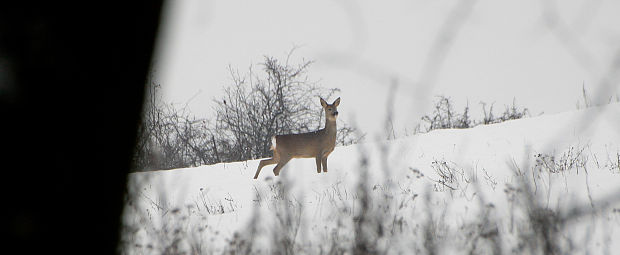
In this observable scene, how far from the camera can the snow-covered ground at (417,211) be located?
2.47 meters

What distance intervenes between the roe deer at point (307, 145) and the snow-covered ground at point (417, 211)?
203 cm

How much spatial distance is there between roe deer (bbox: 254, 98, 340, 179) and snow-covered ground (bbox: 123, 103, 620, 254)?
2026mm

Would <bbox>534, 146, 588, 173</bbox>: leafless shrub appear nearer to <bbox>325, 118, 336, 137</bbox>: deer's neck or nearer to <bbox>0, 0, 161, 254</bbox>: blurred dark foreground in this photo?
<bbox>0, 0, 161, 254</bbox>: blurred dark foreground

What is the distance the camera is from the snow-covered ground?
247 centimetres

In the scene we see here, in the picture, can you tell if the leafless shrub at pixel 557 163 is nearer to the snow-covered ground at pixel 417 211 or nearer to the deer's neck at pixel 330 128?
the snow-covered ground at pixel 417 211

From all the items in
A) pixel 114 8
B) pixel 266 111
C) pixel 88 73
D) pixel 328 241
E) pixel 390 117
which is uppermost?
pixel 266 111

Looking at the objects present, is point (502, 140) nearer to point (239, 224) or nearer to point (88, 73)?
point (239, 224)

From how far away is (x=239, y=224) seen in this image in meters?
4.45

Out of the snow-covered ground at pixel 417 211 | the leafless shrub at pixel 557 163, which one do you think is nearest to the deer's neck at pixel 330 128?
the snow-covered ground at pixel 417 211

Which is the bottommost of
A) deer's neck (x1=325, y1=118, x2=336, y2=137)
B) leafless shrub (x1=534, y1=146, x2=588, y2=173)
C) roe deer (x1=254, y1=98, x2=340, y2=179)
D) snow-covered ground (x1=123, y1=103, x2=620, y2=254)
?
snow-covered ground (x1=123, y1=103, x2=620, y2=254)

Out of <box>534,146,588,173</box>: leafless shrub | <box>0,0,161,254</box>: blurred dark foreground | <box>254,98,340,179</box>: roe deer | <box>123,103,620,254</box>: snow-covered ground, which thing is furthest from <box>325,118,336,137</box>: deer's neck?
<box>0,0,161,254</box>: blurred dark foreground

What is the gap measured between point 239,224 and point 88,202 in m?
2.10

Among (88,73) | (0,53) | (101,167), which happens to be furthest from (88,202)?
(0,53)

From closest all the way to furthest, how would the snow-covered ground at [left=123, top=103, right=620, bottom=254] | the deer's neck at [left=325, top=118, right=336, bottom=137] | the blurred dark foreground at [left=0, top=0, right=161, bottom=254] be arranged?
the blurred dark foreground at [left=0, top=0, right=161, bottom=254] < the snow-covered ground at [left=123, top=103, right=620, bottom=254] < the deer's neck at [left=325, top=118, right=336, bottom=137]
